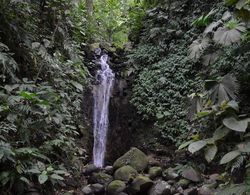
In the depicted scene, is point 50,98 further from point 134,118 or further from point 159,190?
point 134,118

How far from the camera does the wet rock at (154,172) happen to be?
6.01 meters

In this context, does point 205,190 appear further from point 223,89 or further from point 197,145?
point 197,145

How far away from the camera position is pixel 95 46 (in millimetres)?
8828

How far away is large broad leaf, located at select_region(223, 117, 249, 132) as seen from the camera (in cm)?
234

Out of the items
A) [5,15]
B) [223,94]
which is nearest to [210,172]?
[223,94]

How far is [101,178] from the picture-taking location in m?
6.04

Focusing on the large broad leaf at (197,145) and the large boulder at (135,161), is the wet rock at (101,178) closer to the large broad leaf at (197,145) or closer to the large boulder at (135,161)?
the large boulder at (135,161)

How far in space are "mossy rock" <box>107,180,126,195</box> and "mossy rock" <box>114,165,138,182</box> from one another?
16 cm

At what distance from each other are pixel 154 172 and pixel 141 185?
54 cm

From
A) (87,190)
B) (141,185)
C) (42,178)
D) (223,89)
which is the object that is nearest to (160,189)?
(141,185)

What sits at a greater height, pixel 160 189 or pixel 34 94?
pixel 34 94

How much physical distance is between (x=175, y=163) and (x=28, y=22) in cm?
401

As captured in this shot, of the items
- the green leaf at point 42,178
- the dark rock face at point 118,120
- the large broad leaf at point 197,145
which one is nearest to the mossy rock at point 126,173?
the dark rock face at point 118,120

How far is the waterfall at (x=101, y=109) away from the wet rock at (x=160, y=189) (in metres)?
1.92
